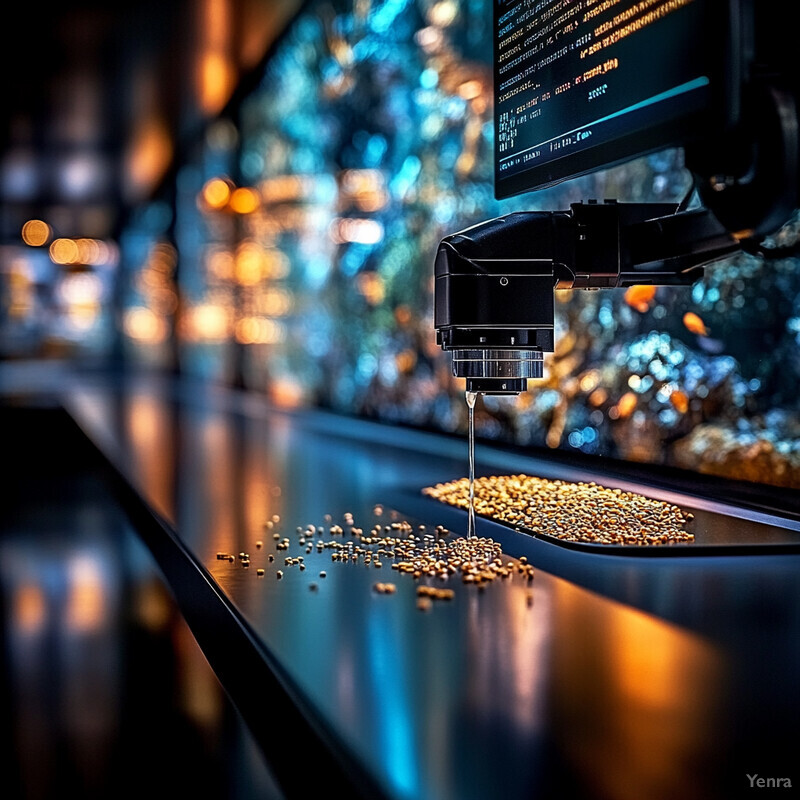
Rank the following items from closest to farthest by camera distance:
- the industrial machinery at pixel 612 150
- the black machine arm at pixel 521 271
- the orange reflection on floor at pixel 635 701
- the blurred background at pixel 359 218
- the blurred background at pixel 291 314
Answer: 1. the orange reflection on floor at pixel 635 701
2. the industrial machinery at pixel 612 150
3. the black machine arm at pixel 521 271
4. the blurred background at pixel 291 314
5. the blurred background at pixel 359 218

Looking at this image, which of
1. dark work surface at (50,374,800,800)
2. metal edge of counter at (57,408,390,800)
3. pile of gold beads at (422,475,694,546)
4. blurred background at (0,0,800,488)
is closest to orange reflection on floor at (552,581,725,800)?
dark work surface at (50,374,800,800)

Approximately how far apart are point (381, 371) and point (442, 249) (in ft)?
7.70

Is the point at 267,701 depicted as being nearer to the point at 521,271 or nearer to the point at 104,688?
the point at 521,271

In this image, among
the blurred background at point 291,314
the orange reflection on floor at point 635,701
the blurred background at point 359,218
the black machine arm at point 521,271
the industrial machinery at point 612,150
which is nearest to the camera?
the orange reflection on floor at point 635,701

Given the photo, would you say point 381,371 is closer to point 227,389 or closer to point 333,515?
point 333,515

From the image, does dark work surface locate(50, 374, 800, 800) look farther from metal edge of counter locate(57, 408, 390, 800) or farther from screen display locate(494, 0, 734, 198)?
screen display locate(494, 0, 734, 198)

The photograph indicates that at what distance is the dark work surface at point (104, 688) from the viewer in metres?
1.51

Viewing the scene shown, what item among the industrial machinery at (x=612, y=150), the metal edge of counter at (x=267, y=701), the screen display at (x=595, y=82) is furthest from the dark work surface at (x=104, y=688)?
the screen display at (x=595, y=82)

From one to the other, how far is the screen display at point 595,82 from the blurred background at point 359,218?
1.37 ft

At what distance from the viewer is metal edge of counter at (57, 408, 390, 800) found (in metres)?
0.60

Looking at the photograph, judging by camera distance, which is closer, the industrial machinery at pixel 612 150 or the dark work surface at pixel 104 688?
the industrial machinery at pixel 612 150

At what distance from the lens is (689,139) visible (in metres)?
1.05

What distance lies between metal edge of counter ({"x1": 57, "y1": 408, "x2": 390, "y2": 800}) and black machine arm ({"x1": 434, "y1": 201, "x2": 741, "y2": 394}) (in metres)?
0.40

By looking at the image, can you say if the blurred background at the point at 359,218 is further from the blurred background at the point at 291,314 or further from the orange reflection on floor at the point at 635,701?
the orange reflection on floor at the point at 635,701
